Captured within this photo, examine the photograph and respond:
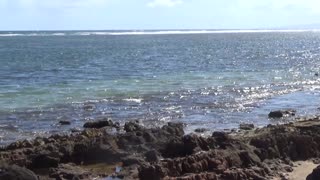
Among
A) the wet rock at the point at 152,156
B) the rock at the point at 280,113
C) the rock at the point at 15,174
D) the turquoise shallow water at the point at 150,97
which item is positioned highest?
the rock at the point at 15,174

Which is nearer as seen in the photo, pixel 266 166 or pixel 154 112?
pixel 266 166

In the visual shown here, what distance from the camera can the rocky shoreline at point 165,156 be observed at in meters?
16.9

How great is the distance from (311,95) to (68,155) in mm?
25846

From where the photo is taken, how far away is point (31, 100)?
1542 inches

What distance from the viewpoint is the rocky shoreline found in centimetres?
1691

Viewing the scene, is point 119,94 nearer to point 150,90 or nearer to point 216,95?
point 150,90

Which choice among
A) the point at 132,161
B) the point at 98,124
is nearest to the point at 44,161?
the point at 132,161

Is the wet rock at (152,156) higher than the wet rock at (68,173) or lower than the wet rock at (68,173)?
higher

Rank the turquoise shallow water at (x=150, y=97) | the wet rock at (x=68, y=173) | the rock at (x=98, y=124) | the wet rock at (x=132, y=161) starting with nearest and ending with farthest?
the wet rock at (x=68, y=173) → the wet rock at (x=132, y=161) → the rock at (x=98, y=124) → the turquoise shallow water at (x=150, y=97)

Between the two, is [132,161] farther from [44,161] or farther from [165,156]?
[44,161]

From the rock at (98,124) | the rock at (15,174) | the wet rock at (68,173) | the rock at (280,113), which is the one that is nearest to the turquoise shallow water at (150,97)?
the rock at (280,113)

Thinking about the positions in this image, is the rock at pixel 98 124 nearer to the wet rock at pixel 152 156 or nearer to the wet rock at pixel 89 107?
the wet rock at pixel 89 107

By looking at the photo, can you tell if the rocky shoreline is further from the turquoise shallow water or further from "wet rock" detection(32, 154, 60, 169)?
the turquoise shallow water

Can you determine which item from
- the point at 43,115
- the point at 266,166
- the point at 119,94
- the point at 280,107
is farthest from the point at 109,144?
the point at 119,94
